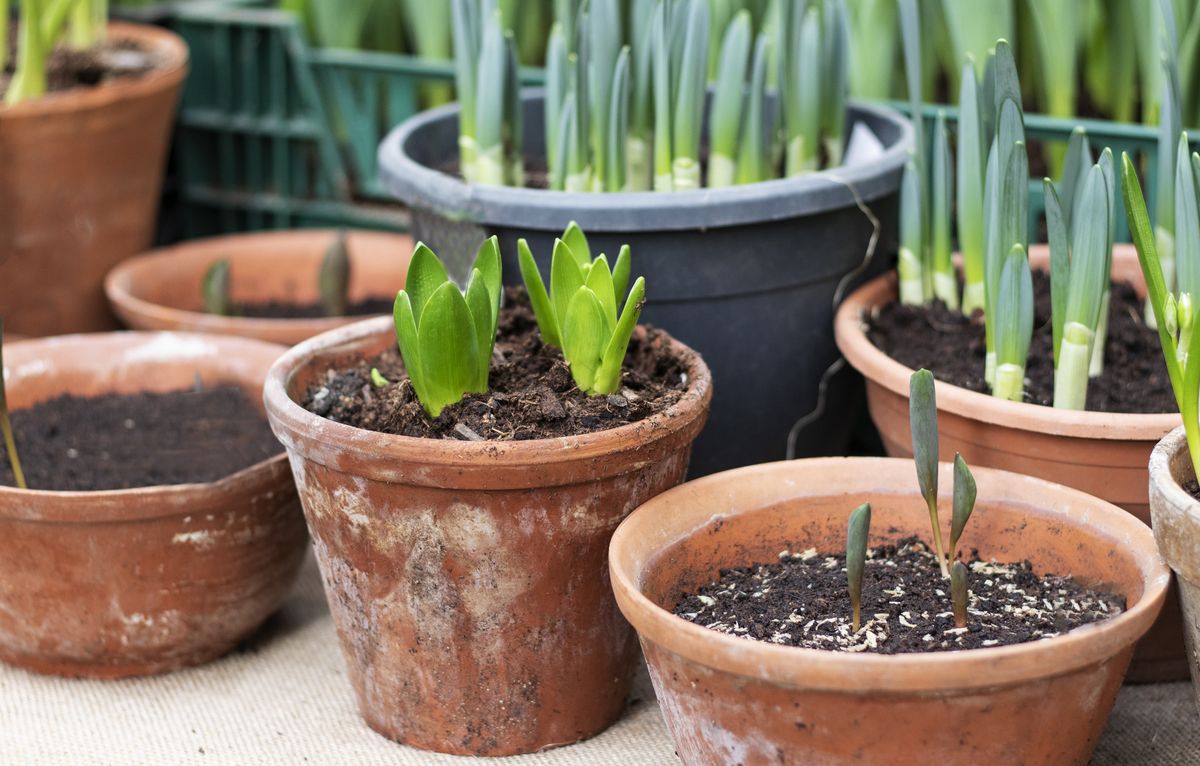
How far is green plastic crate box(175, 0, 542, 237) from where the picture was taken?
256 cm

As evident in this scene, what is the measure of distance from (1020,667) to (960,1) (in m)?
1.20

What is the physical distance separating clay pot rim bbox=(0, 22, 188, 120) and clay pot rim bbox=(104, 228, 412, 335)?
271 millimetres

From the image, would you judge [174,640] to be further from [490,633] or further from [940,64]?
[940,64]

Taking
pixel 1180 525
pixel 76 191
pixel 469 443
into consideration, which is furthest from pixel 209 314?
pixel 1180 525

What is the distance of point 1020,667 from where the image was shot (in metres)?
1.14

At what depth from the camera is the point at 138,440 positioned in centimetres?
187

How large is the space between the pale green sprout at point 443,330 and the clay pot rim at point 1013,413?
1.52ft

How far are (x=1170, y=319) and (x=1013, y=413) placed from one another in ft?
0.73

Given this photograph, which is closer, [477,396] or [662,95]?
[477,396]

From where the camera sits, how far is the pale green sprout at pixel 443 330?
1.41 m

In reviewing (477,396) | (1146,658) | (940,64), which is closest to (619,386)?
(477,396)

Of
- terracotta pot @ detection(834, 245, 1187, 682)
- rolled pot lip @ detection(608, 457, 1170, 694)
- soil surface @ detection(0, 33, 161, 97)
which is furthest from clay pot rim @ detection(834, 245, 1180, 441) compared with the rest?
soil surface @ detection(0, 33, 161, 97)

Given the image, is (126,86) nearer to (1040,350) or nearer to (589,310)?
(589,310)

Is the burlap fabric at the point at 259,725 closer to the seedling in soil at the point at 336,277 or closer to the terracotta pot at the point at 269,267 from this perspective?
the seedling in soil at the point at 336,277
